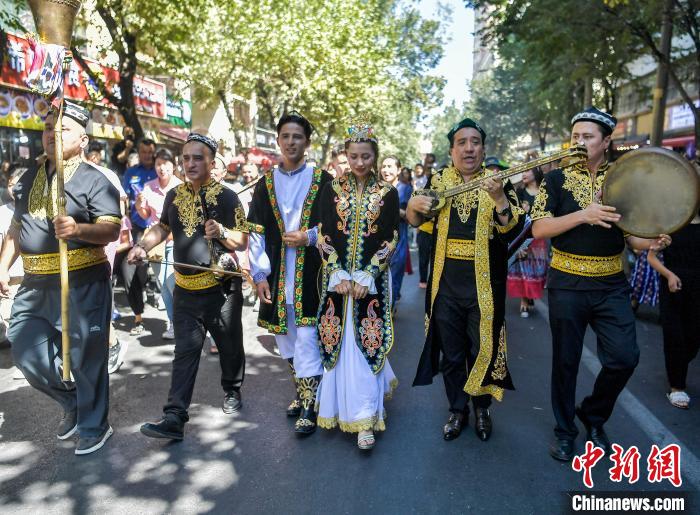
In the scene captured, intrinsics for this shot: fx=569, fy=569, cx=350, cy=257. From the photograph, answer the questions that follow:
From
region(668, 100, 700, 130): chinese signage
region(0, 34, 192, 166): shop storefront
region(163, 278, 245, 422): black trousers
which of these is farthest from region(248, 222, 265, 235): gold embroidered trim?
region(668, 100, 700, 130): chinese signage

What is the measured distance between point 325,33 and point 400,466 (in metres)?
17.7

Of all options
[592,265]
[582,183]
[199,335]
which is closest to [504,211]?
[582,183]

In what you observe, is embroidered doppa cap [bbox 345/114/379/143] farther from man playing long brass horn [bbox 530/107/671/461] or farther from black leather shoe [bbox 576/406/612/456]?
black leather shoe [bbox 576/406/612/456]

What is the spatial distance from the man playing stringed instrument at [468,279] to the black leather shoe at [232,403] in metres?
1.66

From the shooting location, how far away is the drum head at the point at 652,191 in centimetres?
322

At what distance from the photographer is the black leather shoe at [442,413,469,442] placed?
159 inches

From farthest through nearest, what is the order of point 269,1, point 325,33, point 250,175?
1. point 325,33
2. point 269,1
3. point 250,175

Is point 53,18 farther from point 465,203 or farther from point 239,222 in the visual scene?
point 465,203

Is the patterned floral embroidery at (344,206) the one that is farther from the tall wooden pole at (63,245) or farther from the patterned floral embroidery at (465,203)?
the tall wooden pole at (63,245)

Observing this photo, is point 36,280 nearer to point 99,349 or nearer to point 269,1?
point 99,349

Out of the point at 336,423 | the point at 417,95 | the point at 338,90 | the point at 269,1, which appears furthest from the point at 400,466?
the point at 417,95

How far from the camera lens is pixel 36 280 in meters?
3.82

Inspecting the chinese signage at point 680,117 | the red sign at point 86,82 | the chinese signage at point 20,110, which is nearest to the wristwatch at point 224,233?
the red sign at point 86,82

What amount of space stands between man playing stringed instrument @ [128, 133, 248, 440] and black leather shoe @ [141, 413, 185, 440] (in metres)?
0.06
